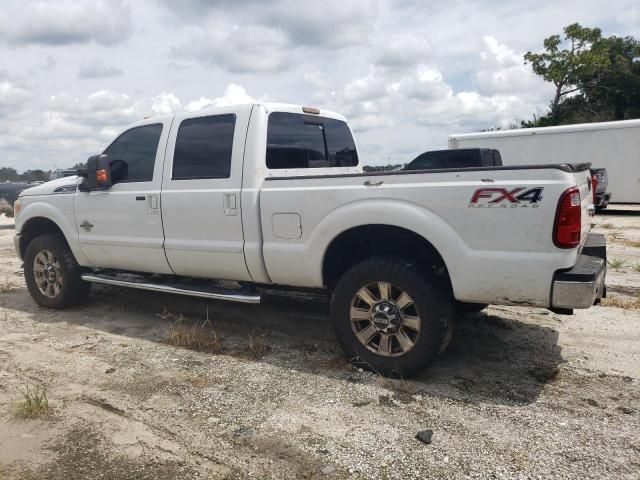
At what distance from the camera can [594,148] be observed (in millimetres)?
15258

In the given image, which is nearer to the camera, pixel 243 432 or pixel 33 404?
pixel 243 432

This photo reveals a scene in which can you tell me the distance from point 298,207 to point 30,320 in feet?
11.5

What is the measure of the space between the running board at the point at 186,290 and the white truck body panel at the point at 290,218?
142mm

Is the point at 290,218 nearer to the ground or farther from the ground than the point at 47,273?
farther from the ground

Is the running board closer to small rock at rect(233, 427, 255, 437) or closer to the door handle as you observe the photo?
the door handle

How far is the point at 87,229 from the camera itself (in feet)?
17.6

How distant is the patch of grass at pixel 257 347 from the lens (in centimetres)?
427

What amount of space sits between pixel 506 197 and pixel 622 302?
3.31m

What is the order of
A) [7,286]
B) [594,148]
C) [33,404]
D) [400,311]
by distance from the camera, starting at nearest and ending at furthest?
[33,404] → [400,311] → [7,286] → [594,148]

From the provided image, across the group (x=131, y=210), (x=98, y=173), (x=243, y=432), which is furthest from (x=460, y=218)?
(x=98, y=173)

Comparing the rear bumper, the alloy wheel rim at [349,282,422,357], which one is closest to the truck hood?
the alloy wheel rim at [349,282,422,357]

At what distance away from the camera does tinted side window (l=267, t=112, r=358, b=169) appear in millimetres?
4469

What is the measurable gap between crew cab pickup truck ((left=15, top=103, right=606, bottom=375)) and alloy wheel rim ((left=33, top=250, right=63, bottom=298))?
0.05 ft

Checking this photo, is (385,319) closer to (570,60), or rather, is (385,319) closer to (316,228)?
(316,228)
